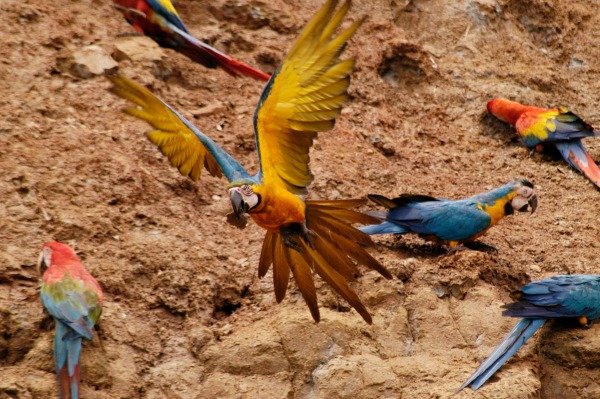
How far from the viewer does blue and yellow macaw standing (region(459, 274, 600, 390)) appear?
4273 millimetres

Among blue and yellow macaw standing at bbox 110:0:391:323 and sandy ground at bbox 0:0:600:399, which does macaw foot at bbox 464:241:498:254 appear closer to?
sandy ground at bbox 0:0:600:399

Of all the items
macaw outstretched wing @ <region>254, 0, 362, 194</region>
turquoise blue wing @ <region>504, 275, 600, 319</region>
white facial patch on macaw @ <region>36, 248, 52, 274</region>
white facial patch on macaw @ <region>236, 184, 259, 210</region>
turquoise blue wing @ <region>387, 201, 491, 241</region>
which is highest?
macaw outstretched wing @ <region>254, 0, 362, 194</region>

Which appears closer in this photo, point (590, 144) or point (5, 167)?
point (5, 167)

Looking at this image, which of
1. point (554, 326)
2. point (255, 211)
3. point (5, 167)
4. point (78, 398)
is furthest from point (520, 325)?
point (5, 167)

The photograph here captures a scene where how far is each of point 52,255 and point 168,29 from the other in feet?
5.71

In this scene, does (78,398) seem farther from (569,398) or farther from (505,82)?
(505,82)

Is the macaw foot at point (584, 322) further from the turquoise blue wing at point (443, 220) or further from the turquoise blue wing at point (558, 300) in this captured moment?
the turquoise blue wing at point (443, 220)

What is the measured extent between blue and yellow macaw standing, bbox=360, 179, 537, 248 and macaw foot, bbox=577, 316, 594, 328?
64 cm

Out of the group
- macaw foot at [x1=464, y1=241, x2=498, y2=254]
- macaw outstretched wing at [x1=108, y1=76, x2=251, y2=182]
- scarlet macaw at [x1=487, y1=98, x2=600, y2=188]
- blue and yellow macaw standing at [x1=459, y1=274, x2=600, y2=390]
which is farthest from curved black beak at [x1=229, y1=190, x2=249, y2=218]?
scarlet macaw at [x1=487, y1=98, x2=600, y2=188]

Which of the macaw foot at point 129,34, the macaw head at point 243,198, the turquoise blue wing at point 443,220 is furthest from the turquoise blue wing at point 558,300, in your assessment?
the macaw foot at point 129,34

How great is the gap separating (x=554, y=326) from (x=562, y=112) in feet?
5.62

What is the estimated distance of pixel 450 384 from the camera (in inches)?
162

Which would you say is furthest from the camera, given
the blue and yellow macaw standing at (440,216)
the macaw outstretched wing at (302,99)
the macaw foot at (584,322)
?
the blue and yellow macaw standing at (440,216)

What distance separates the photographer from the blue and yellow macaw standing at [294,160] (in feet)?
12.7
